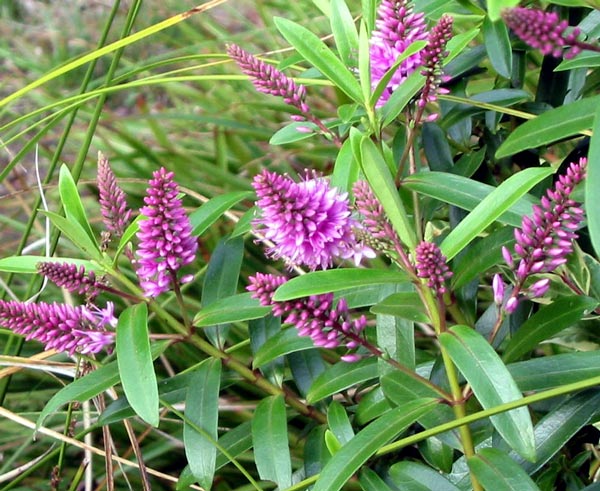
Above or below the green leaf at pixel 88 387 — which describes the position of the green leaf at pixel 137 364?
above

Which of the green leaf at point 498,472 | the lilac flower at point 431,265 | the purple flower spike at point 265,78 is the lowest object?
the green leaf at point 498,472

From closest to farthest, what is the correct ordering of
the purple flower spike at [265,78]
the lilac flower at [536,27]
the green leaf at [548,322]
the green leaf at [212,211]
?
the lilac flower at [536,27] < the green leaf at [548,322] < the purple flower spike at [265,78] < the green leaf at [212,211]

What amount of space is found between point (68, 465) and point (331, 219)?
4.22 ft

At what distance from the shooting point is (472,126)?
125 cm

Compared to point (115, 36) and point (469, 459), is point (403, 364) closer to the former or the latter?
point (469, 459)

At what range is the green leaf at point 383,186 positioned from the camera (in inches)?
30.5

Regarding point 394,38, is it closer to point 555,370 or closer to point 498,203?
point 498,203

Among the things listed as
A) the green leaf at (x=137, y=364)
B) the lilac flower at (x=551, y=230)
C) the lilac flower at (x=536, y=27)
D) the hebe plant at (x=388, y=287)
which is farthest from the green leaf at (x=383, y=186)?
the green leaf at (x=137, y=364)

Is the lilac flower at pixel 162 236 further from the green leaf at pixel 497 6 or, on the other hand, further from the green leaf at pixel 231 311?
the green leaf at pixel 497 6

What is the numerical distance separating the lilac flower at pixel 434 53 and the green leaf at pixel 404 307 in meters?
0.23

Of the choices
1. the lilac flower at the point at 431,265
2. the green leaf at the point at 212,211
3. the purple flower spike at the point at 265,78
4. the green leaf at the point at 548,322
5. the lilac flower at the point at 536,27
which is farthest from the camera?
the green leaf at the point at 212,211

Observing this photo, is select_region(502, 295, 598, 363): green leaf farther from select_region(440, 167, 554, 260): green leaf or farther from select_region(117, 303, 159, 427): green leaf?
select_region(117, 303, 159, 427): green leaf

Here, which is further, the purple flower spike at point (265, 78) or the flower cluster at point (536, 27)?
the purple flower spike at point (265, 78)

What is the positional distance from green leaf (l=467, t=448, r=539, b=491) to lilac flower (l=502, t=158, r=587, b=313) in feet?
0.49
